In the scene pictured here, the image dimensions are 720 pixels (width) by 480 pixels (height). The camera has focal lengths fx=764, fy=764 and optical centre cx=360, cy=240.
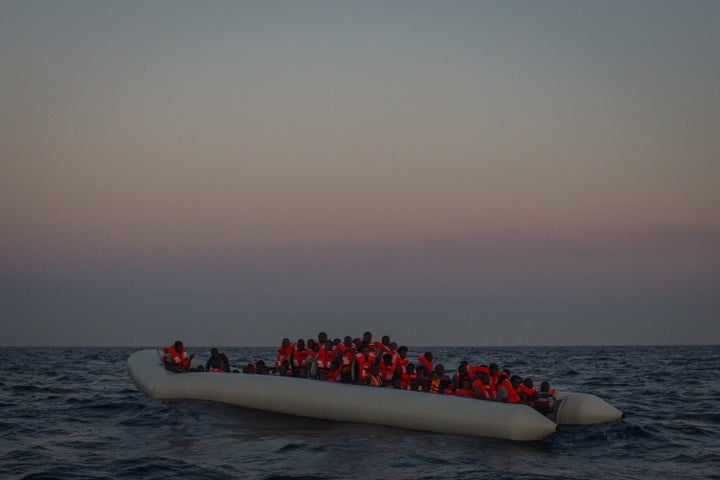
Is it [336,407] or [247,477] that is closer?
[247,477]

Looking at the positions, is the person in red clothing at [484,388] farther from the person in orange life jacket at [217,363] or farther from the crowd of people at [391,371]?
the person in orange life jacket at [217,363]

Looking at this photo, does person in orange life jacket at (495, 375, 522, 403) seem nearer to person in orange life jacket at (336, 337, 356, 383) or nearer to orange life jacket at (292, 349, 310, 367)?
person in orange life jacket at (336, 337, 356, 383)

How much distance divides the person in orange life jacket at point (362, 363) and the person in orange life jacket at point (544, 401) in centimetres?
329

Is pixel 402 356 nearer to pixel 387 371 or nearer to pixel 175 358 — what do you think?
pixel 387 371

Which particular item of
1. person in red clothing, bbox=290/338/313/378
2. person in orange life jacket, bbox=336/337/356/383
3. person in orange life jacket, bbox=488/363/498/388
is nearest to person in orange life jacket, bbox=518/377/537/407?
person in orange life jacket, bbox=488/363/498/388

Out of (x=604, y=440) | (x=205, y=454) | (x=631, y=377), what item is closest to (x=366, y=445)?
(x=205, y=454)

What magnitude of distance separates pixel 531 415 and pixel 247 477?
533cm

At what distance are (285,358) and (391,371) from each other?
3.06 meters

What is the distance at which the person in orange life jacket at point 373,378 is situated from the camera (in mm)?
15328

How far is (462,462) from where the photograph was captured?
1175 centimetres

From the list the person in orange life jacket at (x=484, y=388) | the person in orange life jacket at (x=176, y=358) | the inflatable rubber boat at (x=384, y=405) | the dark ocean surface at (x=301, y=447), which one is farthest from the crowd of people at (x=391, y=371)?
the person in orange life jacket at (x=176, y=358)

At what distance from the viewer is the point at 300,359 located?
17.2 m

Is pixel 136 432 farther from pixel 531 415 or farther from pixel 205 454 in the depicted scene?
pixel 531 415

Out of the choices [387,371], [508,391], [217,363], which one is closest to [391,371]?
[387,371]
